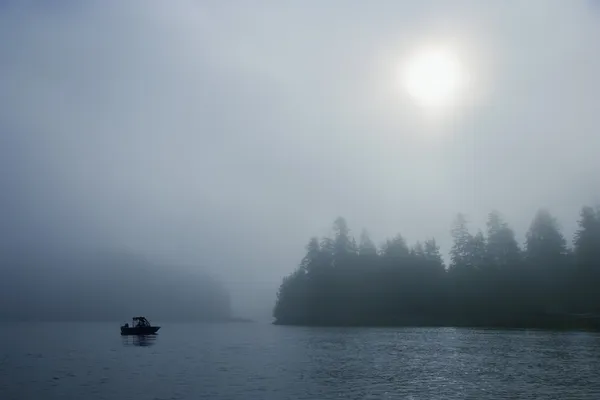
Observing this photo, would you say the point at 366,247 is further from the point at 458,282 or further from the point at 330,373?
the point at 330,373

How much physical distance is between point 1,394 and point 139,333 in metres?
81.7

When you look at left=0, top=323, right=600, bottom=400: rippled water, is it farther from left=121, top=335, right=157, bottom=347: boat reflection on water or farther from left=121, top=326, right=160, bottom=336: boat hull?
left=121, top=326, right=160, bottom=336: boat hull

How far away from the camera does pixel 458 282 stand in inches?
5123

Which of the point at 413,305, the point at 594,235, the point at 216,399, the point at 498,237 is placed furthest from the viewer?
the point at 413,305

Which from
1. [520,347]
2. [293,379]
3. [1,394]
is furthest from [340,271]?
[1,394]

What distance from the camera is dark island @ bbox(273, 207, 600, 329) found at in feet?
364

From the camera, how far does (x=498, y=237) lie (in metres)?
127

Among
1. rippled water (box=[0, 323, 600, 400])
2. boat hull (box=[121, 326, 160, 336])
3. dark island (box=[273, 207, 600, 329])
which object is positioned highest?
dark island (box=[273, 207, 600, 329])

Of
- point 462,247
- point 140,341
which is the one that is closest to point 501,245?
point 462,247

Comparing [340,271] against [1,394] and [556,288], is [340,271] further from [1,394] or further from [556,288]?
[1,394]

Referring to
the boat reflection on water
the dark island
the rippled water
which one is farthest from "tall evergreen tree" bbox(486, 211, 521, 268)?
the boat reflection on water

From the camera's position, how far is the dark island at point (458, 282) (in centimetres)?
11100

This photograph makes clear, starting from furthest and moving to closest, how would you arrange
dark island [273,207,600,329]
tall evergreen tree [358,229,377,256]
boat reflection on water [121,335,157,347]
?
tall evergreen tree [358,229,377,256] < dark island [273,207,600,329] < boat reflection on water [121,335,157,347]

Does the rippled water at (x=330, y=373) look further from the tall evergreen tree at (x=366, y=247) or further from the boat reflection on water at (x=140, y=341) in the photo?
the tall evergreen tree at (x=366, y=247)
